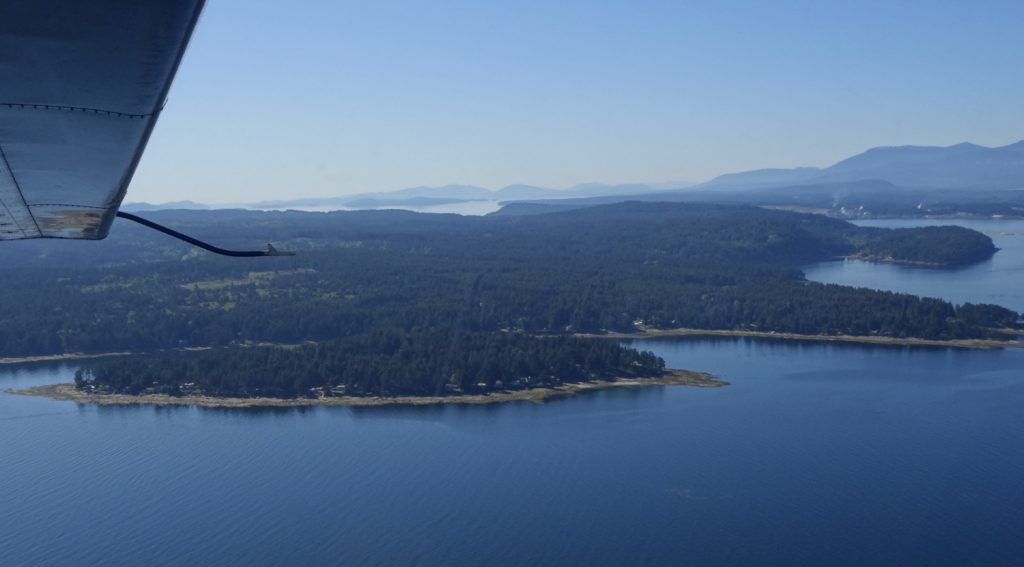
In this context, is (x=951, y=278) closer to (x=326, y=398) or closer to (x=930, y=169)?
(x=326, y=398)

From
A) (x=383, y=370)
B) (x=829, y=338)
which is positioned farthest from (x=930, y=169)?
(x=383, y=370)

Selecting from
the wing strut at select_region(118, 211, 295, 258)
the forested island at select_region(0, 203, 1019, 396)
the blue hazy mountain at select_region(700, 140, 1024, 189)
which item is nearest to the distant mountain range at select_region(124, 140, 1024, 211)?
the blue hazy mountain at select_region(700, 140, 1024, 189)

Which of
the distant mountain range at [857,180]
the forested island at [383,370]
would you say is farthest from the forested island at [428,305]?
the distant mountain range at [857,180]

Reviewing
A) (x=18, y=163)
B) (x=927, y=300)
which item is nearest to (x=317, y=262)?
(x=927, y=300)

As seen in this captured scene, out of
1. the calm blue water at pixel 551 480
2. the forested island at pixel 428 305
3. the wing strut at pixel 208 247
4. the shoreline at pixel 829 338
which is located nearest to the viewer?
the wing strut at pixel 208 247

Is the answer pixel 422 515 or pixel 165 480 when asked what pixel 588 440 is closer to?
pixel 422 515

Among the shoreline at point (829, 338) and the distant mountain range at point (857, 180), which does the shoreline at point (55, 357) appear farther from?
the distant mountain range at point (857, 180)

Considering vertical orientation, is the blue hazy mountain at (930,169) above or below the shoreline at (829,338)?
above
